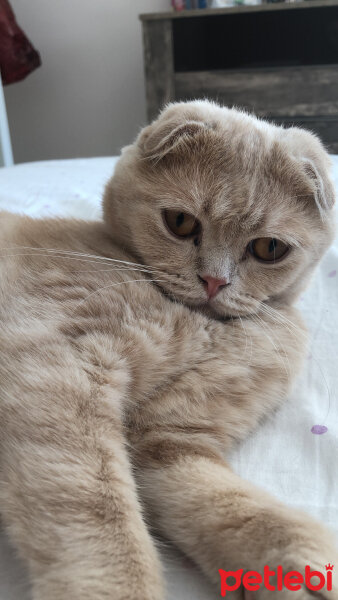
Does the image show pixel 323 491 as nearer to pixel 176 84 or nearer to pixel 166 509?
pixel 166 509

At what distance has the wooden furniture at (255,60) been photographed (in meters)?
2.90

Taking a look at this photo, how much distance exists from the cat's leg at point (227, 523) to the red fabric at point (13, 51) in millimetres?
3133

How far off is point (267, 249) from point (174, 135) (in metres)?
0.24

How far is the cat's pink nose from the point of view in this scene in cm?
81

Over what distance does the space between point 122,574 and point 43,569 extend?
78 mm

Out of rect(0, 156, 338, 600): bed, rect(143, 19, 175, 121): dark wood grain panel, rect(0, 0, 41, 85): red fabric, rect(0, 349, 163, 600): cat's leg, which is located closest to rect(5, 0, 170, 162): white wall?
rect(0, 0, 41, 85): red fabric

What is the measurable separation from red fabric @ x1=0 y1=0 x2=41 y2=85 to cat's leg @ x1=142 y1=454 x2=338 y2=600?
3.13 meters

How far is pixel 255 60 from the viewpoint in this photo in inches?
128

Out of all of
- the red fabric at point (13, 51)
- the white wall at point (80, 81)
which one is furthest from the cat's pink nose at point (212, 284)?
the white wall at point (80, 81)

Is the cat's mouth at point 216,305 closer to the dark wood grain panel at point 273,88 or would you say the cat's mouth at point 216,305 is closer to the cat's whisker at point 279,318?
the cat's whisker at point 279,318

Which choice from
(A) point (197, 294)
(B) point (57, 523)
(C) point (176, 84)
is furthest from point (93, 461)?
(C) point (176, 84)

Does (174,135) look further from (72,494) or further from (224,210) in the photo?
(72,494)

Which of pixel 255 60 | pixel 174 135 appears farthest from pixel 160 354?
pixel 255 60

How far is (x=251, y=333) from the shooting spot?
2.80 ft
